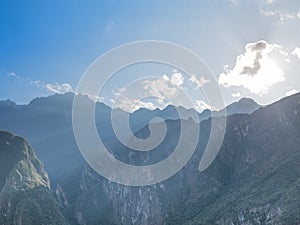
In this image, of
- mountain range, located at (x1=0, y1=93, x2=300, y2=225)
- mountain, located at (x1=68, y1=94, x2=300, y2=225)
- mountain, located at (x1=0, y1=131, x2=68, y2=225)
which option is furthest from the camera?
mountain, located at (x1=0, y1=131, x2=68, y2=225)

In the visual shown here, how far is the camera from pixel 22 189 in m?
143

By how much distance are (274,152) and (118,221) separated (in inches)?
3035

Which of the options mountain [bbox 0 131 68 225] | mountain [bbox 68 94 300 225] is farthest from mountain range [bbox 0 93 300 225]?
mountain [bbox 0 131 68 225]

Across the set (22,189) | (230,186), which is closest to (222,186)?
(230,186)

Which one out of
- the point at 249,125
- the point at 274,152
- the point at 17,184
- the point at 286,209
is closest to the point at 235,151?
the point at 249,125

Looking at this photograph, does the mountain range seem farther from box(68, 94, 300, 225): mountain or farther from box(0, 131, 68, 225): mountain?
box(0, 131, 68, 225): mountain

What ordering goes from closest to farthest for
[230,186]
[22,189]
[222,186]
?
[22,189] < [230,186] < [222,186]

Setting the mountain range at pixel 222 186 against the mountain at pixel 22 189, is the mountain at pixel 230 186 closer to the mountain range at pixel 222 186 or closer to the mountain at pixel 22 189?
the mountain range at pixel 222 186

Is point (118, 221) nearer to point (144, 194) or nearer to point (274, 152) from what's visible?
point (144, 194)

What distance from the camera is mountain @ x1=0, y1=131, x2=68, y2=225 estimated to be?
433ft

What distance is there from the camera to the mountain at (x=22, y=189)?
131875mm

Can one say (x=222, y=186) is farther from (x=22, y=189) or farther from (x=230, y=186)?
(x=22, y=189)

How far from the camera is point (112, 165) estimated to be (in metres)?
198

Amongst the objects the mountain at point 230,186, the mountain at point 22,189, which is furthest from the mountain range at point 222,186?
the mountain at point 22,189
